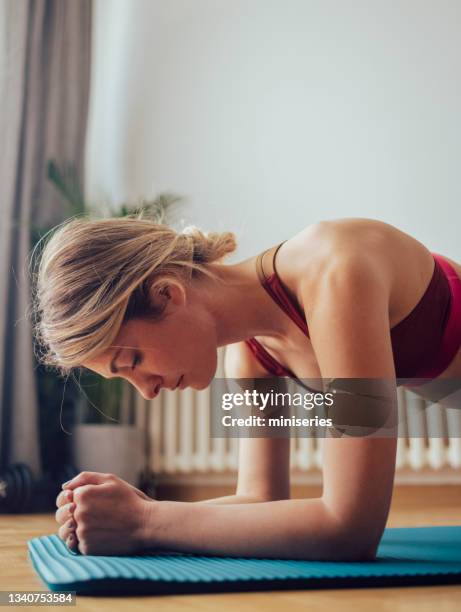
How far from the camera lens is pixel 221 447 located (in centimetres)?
270

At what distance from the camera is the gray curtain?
8.64ft

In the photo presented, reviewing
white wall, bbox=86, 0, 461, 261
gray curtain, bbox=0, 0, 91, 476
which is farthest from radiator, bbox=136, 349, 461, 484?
white wall, bbox=86, 0, 461, 261

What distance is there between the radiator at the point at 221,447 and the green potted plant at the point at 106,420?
0.08 m

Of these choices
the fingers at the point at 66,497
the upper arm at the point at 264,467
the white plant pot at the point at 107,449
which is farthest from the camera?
the white plant pot at the point at 107,449

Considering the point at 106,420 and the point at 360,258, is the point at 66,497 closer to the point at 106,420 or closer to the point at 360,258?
the point at 360,258

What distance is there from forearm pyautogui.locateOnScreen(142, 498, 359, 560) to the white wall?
6.50 ft

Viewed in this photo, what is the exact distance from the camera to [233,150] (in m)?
3.02

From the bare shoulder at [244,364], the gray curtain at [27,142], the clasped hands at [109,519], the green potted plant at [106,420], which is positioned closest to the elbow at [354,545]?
the clasped hands at [109,519]

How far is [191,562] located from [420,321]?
1.56ft

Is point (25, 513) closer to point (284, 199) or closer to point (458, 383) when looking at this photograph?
point (284, 199)

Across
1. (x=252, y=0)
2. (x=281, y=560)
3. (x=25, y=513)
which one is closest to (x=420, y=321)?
(x=281, y=560)

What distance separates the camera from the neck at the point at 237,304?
1.07m

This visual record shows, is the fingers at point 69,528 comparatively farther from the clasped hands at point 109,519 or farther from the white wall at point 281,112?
the white wall at point 281,112

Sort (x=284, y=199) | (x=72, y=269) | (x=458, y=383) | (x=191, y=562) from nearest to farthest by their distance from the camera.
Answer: (x=191, y=562), (x=72, y=269), (x=458, y=383), (x=284, y=199)
